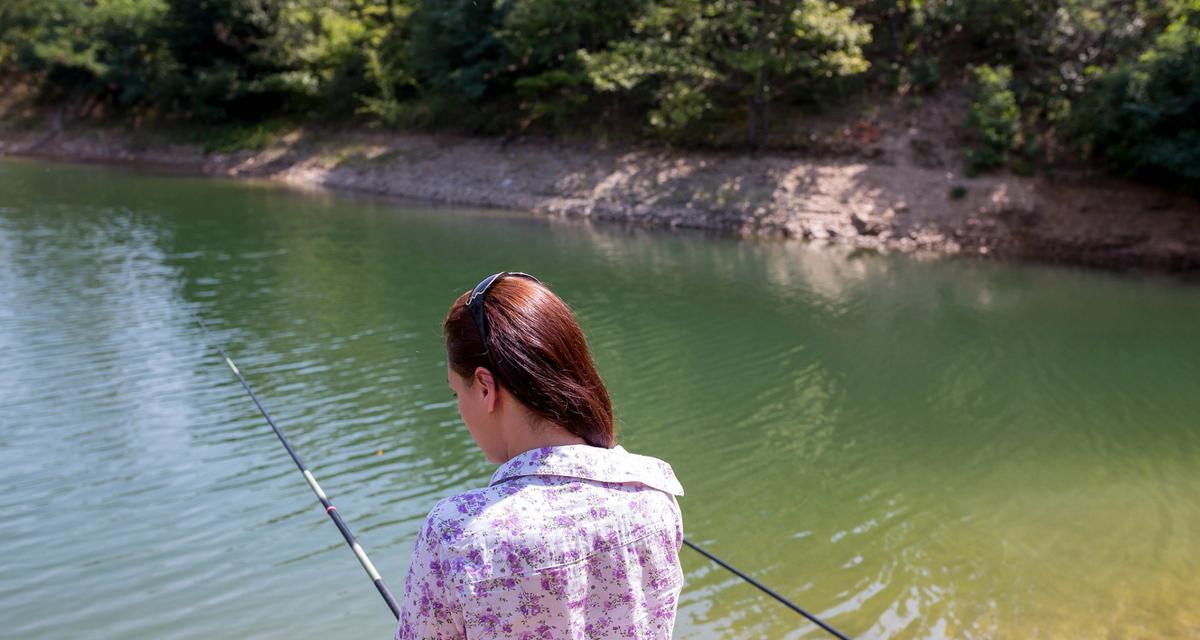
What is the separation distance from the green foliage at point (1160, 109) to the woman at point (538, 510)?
16715 millimetres

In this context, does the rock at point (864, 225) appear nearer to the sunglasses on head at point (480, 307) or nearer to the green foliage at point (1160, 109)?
the green foliage at point (1160, 109)

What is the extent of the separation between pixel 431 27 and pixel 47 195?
9.83m

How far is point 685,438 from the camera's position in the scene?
7.14 metres

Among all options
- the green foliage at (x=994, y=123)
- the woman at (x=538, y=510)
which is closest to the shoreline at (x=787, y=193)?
the green foliage at (x=994, y=123)

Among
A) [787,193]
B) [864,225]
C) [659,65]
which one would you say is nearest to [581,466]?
[864,225]

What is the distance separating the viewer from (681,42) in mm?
20906

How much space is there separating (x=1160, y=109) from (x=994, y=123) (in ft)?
10.6

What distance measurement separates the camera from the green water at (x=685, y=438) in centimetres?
484

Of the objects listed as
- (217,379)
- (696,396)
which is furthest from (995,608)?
(217,379)

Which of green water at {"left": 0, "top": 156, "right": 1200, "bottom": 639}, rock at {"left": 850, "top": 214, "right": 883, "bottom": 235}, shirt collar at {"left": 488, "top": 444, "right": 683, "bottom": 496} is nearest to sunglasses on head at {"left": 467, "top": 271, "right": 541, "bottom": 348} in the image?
shirt collar at {"left": 488, "top": 444, "right": 683, "bottom": 496}

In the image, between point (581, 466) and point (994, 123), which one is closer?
point (581, 466)

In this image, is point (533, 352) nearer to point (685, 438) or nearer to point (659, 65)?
point (685, 438)

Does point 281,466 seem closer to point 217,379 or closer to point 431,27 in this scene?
point 217,379

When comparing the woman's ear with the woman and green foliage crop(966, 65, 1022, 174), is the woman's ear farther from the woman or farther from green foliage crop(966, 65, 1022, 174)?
green foliage crop(966, 65, 1022, 174)
